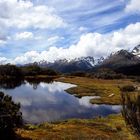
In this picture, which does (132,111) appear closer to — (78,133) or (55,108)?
(78,133)

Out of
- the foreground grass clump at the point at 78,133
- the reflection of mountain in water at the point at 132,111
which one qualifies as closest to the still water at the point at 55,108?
the foreground grass clump at the point at 78,133

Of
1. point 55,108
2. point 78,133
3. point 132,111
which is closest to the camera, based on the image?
point 132,111

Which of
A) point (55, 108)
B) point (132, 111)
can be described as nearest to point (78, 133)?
point (132, 111)

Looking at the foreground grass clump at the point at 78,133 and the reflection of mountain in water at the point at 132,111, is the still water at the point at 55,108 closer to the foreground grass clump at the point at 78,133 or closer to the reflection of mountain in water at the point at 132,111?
the foreground grass clump at the point at 78,133

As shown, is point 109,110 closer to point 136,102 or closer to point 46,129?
point 46,129

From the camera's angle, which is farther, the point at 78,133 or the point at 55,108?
the point at 55,108

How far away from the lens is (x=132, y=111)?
2278 centimetres

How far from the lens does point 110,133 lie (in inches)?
1764

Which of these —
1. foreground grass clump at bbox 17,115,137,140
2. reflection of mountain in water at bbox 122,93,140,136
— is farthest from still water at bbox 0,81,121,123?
reflection of mountain in water at bbox 122,93,140,136

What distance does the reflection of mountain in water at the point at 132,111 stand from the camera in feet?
74.3

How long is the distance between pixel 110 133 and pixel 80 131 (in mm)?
3967

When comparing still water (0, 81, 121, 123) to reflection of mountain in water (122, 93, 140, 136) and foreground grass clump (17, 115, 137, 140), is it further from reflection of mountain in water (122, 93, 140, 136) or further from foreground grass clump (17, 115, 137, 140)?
reflection of mountain in water (122, 93, 140, 136)

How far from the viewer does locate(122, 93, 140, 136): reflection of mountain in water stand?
22.7 metres

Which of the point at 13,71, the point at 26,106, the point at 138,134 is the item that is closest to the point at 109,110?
the point at 26,106
